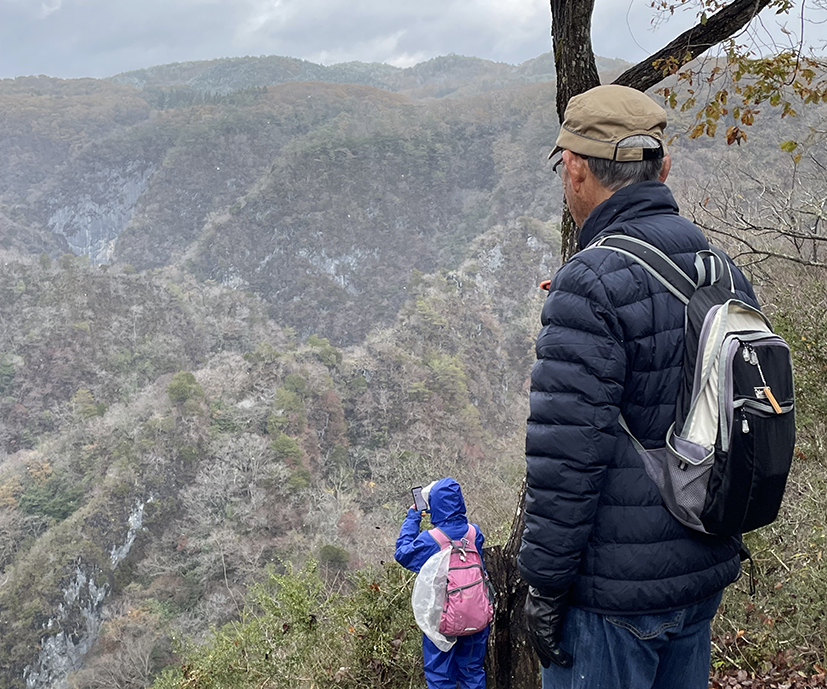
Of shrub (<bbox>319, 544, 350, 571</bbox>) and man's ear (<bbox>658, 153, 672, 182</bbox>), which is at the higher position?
man's ear (<bbox>658, 153, 672, 182</bbox>)

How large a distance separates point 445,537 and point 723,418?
1.48 m

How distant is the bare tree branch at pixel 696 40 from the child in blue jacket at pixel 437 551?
151cm

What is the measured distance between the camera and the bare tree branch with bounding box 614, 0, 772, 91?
1859 mm

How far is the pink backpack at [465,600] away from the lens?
2021mm

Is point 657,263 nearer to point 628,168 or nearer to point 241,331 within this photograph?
point 628,168

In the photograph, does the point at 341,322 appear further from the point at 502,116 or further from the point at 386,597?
the point at 386,597

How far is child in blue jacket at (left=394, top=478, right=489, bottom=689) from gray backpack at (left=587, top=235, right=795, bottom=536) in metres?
1.37

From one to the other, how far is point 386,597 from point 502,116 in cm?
6125

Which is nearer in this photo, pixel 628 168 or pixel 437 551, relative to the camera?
pixel 628 168

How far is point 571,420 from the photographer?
0.92 m

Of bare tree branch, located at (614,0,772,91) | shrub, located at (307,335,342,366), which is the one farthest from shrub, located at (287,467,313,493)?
bare tree branch, located at (614,0,772,91)

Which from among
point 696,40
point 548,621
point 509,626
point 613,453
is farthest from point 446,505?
point 696,40

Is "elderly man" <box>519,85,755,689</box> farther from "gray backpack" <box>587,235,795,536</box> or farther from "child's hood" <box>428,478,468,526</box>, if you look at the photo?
"child's hood" <box>428,478,468,526</box>

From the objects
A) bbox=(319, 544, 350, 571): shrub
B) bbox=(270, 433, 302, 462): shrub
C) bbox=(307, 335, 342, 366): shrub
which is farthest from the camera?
bbox=(307, 335, 342, 366): shrub
